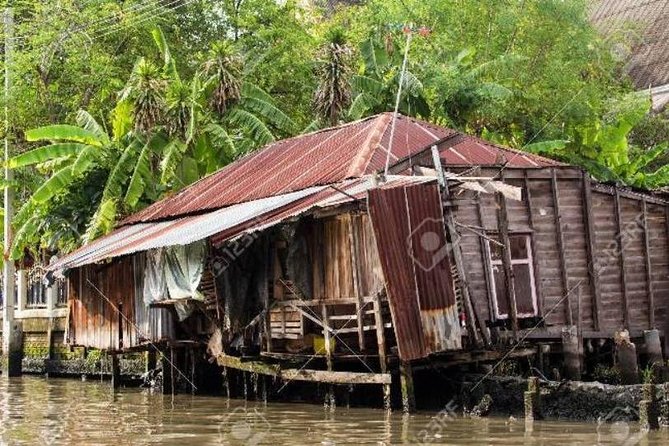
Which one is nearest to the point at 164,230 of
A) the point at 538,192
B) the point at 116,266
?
the point at 116,266

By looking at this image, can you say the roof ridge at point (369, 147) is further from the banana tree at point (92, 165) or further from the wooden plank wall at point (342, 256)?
the banana tree at point (92, 165)

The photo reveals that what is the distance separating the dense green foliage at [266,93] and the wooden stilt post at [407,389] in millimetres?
Answer: 10683

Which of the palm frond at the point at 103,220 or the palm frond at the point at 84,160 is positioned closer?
the palm frond at the point at 103,220

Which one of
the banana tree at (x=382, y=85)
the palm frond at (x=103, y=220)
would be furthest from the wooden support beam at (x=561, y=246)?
the palm frond at (x=103, y=220)

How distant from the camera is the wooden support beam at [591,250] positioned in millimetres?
21641

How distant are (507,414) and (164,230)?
30.3 feet

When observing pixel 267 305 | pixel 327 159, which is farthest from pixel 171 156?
pixel 267 305

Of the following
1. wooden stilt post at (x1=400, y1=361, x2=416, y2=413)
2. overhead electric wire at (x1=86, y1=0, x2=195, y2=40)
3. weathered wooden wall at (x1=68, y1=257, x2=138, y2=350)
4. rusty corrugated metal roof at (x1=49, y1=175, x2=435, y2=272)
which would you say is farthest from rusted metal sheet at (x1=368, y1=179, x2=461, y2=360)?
overhead electric wire at (x1=86, y1=0, x2=195, y2=40)

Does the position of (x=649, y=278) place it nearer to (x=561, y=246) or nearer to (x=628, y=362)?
(x=561, y=246)

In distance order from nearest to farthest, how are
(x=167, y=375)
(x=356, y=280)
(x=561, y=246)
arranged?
(x=356, y=280)
(x=561, y=246)
(x=167, y=375)

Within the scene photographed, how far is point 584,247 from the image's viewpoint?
2173cm

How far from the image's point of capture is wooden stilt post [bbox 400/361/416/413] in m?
18.8

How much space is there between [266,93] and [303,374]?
13.4 m

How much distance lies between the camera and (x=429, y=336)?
18.1 metres
